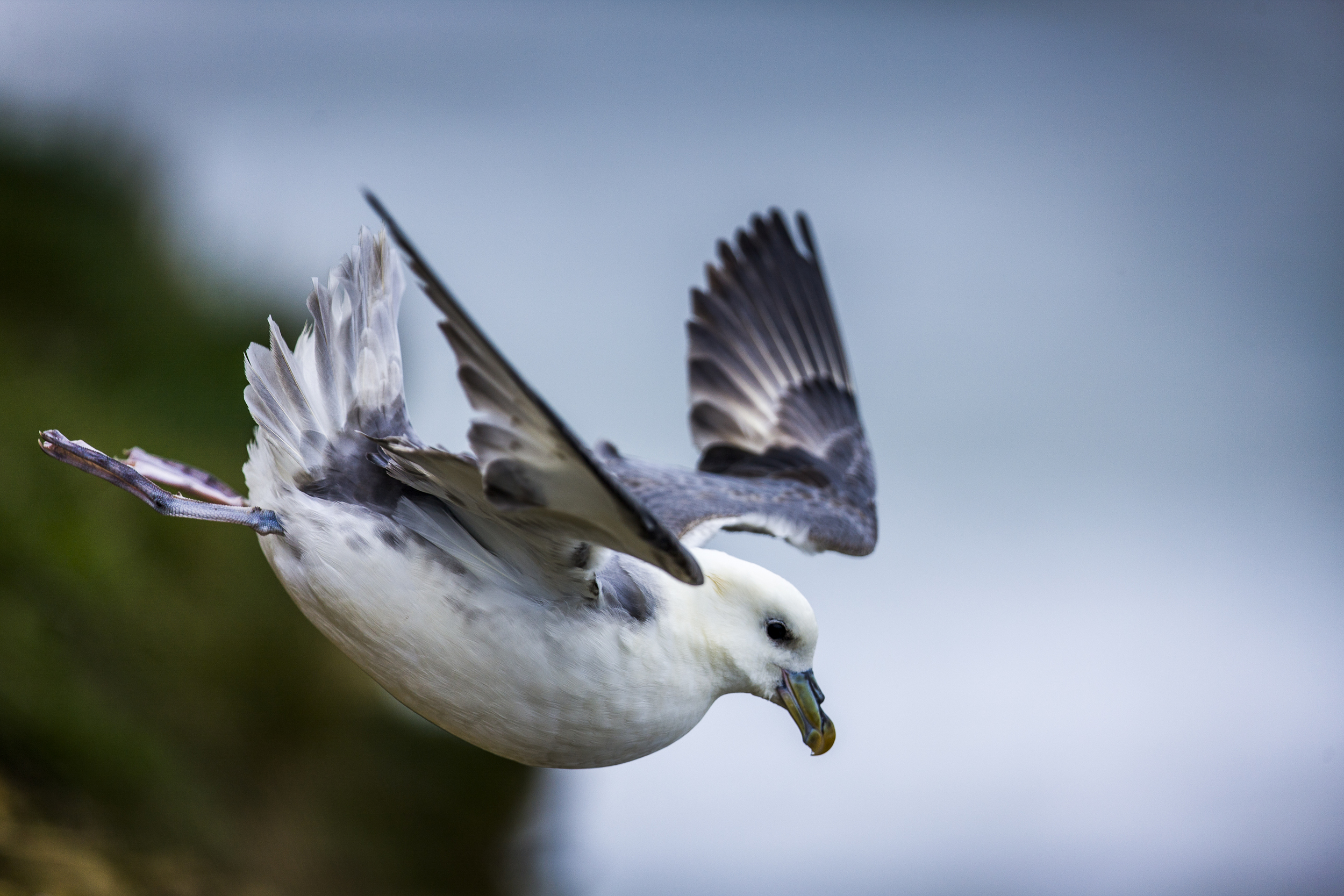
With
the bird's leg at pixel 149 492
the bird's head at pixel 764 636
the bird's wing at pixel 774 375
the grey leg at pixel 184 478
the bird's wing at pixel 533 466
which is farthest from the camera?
the bird's wing at pixel 774 375

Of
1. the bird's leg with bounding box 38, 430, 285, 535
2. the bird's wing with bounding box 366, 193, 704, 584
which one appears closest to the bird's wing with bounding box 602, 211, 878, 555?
the bird's leg with bounding box 38, 430, 285, 535

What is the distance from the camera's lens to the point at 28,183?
5.00m

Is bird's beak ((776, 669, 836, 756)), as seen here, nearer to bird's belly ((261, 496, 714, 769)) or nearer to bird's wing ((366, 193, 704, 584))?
bird's belly ((261, 496, 714, 769))

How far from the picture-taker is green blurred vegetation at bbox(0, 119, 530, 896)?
367 cm

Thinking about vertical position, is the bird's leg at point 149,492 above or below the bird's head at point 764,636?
below

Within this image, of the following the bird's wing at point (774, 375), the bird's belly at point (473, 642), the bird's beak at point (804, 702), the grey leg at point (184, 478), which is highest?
the bird's wing at point (774, 375)

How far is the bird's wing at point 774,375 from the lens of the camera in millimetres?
3580

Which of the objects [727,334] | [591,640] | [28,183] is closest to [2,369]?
[28,183]

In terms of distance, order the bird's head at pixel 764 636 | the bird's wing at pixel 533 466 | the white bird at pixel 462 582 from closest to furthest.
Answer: the bird's wing at pixel 533 466 < the white bird at pixel 462 582 < the bird's head at pixel 764 636

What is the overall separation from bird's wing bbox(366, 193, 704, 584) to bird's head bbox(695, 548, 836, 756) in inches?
20.8

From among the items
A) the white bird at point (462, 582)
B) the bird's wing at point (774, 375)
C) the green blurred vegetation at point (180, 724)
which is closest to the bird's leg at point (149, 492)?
the white bird at point (462, 582)

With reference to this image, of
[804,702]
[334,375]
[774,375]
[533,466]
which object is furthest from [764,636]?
[774,375]

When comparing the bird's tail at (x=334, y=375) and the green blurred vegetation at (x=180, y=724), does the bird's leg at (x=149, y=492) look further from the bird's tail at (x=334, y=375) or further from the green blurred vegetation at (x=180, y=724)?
the green blurred vegetation at (x=180, y=724)

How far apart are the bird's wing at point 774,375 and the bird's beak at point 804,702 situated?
3.63 ft
